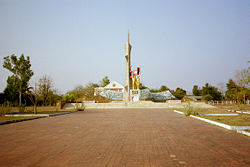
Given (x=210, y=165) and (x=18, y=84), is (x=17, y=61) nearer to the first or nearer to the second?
(x=18, y=84)

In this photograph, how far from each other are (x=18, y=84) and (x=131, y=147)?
35.7 metres

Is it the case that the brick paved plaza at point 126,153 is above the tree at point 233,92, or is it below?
below

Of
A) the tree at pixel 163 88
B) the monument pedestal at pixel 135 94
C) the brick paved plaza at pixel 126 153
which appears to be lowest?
the brick paved plaza at pixel 126 153

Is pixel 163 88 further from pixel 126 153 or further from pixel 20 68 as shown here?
pixel 126 153

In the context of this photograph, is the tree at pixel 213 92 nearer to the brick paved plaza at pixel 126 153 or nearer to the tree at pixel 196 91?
the tree at pixel 196 91

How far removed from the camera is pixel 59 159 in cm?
508

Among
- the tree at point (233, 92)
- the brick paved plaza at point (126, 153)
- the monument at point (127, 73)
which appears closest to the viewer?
the brick paved plaza at point (126, 153)

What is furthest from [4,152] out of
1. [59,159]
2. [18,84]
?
[18,84]

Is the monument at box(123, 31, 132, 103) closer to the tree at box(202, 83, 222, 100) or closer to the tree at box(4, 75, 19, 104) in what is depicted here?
the tree at box(4, 75, 19, 104)

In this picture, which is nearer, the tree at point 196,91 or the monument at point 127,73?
the monument at point 127,73

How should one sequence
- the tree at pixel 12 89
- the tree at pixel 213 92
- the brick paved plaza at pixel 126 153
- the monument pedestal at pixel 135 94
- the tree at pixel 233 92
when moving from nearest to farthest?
the brick paved plaza at pixel 126 153, the tree at pixel 233 92, the tree at pixel 12 89, the monument pedestal at pixel 135 94, the tree at pixel 213 92

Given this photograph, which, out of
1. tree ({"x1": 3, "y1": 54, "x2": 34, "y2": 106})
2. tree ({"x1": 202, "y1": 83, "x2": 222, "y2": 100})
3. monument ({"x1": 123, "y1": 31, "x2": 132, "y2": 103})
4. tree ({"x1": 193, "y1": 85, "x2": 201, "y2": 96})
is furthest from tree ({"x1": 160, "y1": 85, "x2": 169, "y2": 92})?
tree ({"x1": 3, "y1": 54, "x2": 34, "y2": 106})

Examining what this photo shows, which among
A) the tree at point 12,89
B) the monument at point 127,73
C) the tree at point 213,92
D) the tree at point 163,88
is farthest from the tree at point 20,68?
the tree at point 163,88

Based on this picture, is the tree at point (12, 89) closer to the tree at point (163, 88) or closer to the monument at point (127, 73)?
the monument at point (127, 73)
